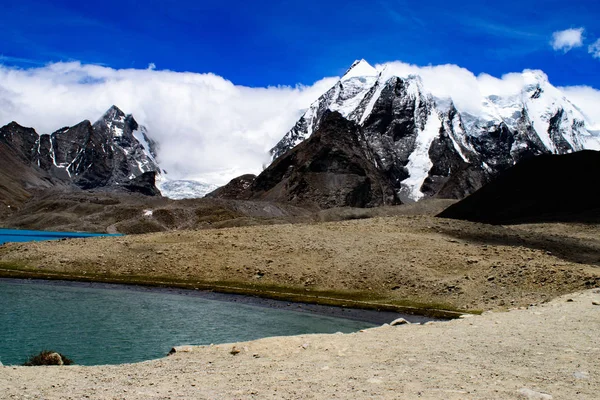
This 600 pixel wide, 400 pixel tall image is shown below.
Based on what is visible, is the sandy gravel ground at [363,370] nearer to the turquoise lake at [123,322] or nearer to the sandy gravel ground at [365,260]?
the turquoise lake at [123,322]

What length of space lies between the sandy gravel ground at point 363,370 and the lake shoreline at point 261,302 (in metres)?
16.6

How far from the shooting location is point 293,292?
53.0 m

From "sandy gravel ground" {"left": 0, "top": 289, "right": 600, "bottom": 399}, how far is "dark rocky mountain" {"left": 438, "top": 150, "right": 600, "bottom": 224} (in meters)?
95.7

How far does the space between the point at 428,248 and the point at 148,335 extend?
36.0 metres

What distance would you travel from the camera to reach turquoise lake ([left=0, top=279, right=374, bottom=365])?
29.4 metres

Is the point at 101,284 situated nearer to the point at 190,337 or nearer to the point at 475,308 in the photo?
the point at 190,337

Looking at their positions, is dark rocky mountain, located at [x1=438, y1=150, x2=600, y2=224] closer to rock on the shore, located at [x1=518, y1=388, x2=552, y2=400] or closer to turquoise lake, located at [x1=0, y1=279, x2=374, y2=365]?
turquoise lake, located at [x1=0, y1=279, x2=374, y2=365]

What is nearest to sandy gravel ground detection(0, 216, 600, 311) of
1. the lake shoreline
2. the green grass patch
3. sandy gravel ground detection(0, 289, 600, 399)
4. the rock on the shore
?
the green grass patch

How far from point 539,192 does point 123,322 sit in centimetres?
12251

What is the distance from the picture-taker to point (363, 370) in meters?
18.6

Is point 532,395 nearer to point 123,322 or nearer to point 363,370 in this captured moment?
point 363,370

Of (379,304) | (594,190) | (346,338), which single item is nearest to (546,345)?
(346,338)

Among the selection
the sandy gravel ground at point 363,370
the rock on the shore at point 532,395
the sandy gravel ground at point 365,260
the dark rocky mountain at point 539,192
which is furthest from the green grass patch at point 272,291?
the dark rocky mountain at point 539,192

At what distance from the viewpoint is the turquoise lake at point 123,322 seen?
29.4 metres
